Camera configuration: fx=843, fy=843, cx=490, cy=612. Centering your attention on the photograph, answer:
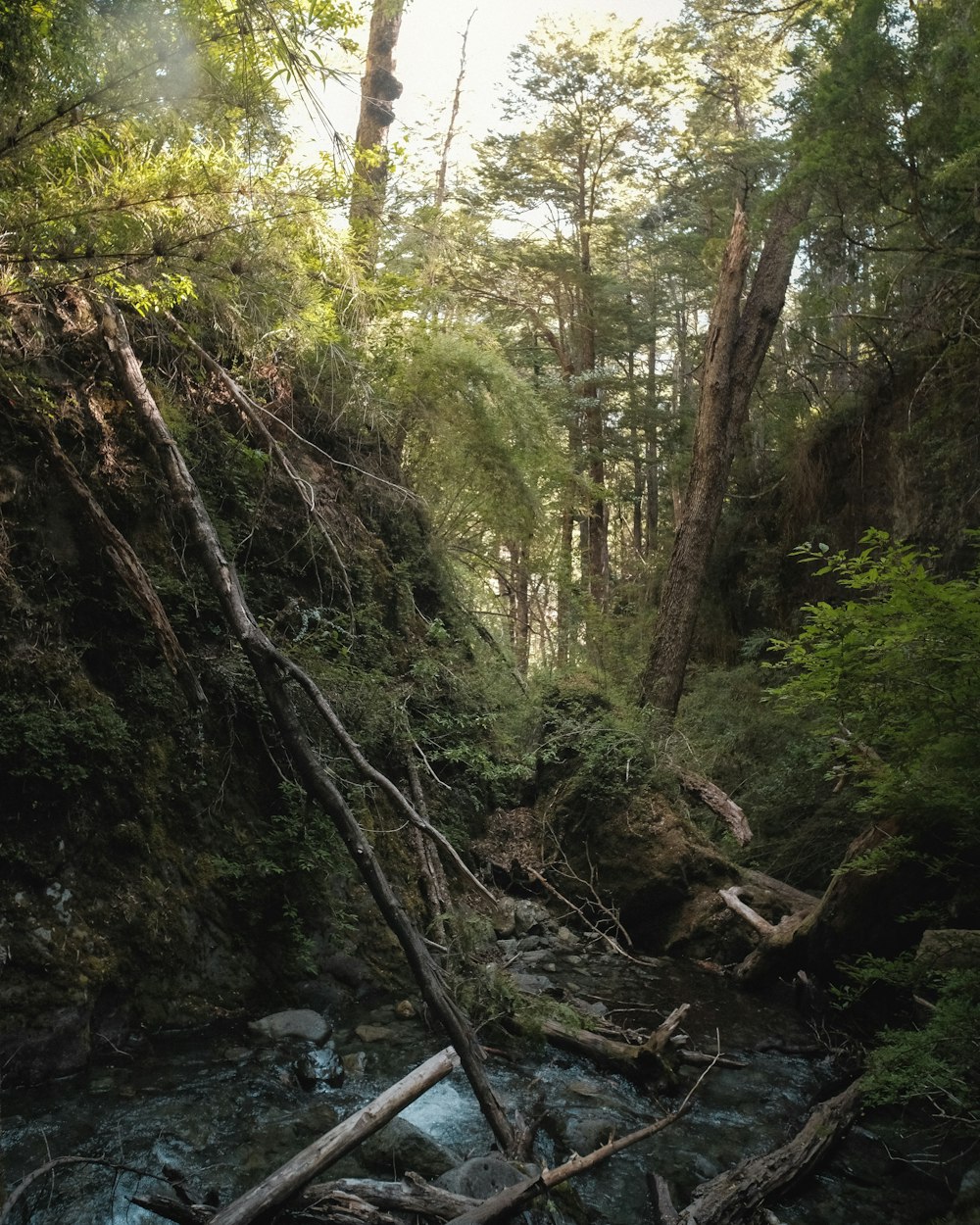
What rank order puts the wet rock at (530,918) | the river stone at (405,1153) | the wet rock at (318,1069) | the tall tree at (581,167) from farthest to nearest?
the tall tree at (581,167) < the wet rock at (530,918) < the wet rock at (318,1069) < the river stone at (405,1153)

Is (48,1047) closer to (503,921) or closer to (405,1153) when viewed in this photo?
(405,1153)

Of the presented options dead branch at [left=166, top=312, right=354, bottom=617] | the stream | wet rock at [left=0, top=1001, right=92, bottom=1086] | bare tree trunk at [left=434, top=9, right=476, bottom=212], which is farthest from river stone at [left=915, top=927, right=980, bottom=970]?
bare tree trunk at [left=434, top=9, right=476, bottom=212]

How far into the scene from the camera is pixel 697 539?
37.1 ft

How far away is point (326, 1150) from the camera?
352 cm

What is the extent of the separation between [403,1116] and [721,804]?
18.7 feet

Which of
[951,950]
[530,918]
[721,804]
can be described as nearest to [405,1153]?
[951,950]

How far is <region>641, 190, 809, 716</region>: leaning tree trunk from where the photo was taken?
439 inches

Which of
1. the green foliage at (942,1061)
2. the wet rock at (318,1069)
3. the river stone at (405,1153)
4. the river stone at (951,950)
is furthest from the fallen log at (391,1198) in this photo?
the river stone at (951,950)

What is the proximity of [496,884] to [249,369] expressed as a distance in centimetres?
567

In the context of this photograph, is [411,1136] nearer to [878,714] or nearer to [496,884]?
[878,714]

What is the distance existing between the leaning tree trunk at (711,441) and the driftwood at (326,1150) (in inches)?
295

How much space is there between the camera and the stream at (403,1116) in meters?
3.85

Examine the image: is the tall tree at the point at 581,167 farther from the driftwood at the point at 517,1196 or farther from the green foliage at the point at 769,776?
the driftwood at the point at 517,1196

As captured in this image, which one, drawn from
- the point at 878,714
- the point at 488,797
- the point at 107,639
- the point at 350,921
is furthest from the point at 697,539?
the point at 107,639
